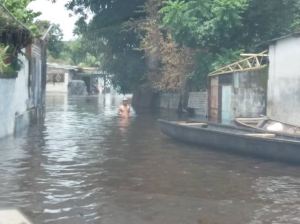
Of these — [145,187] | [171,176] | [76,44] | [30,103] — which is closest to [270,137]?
[171,176]

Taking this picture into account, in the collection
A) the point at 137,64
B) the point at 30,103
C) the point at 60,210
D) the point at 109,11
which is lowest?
the point at 60,210

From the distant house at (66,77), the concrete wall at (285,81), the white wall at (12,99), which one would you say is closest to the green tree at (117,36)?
the white wall at (12,99)

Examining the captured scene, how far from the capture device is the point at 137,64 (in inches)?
1439

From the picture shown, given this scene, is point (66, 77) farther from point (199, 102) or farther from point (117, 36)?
point (199, 102)

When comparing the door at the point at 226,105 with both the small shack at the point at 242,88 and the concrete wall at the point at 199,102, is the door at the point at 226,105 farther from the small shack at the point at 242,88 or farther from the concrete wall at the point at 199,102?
the concrete wall at the point at 199,102

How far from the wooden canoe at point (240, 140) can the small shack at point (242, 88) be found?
5664 millimetres

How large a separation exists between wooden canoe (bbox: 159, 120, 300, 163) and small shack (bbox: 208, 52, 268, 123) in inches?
223

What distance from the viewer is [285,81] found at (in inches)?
744

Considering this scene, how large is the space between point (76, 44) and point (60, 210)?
66307 mm

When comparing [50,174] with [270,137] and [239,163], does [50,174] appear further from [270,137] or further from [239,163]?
[270,137]

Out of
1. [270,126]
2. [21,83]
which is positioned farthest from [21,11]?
[270,126]

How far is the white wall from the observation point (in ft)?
55.0

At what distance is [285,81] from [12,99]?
9458 mm

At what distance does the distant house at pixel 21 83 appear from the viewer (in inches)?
534
